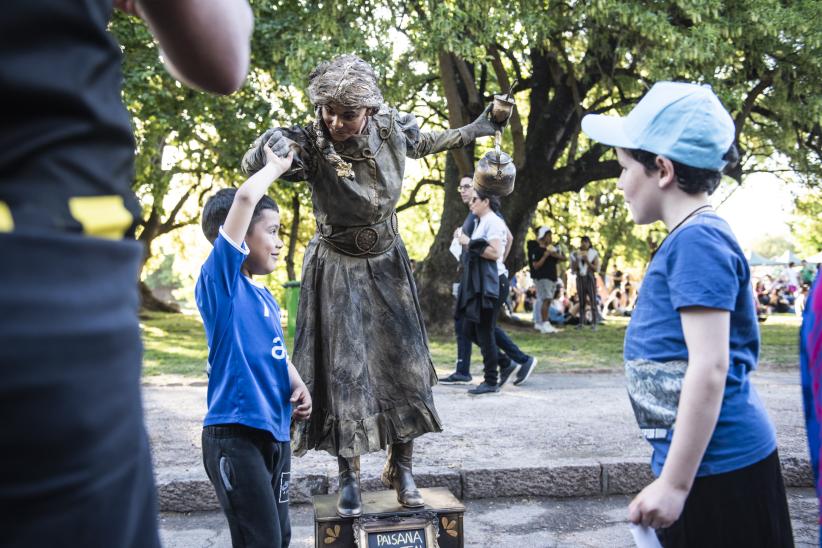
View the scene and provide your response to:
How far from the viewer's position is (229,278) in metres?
3.14

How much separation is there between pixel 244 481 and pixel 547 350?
11013 millimetres

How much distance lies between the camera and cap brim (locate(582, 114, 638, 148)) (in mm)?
2434

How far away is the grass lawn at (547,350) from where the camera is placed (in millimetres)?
→ 11211

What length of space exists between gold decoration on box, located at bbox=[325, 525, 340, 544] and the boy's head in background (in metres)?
1.30

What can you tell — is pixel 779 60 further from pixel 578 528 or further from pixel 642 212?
pixel 642 212

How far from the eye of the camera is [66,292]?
0.82 metres

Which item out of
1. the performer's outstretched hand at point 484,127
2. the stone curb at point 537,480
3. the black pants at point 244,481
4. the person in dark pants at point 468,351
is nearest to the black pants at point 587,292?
the person in dark pants at point 468,351

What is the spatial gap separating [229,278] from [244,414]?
52cm

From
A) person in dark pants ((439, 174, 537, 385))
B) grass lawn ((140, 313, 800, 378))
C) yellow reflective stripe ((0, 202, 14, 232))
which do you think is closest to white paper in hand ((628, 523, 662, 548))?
yellow reflective stripe ((0, 202, 14, 232))

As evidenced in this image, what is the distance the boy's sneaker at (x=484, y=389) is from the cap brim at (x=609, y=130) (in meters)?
6.08

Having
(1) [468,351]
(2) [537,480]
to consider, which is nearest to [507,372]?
(1) [468,351]

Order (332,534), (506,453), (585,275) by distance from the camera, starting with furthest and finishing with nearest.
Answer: (585,275), (506,453), (332,534)

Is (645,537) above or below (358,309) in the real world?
below

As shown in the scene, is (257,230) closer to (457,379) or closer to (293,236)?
(457,379)
